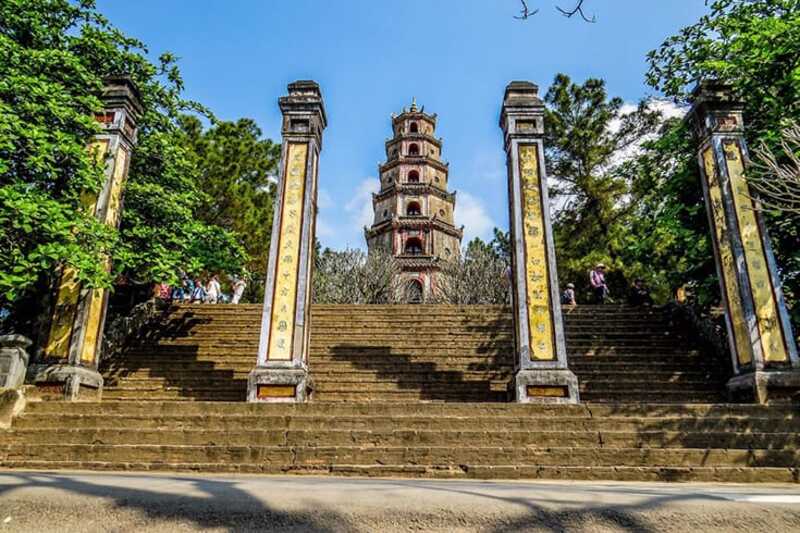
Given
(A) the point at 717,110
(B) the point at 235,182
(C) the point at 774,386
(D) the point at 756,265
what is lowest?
(C) the point at 774,386

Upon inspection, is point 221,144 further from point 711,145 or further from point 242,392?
point 711,145

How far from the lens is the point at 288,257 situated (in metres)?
7.41

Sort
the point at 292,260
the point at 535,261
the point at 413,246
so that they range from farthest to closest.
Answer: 1. the point at 413,246
2. the point at 292,260
3. the point at 535,261

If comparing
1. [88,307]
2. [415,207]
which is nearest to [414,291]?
[415,207]

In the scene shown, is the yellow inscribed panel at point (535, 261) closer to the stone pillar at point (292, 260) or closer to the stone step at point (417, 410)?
the stone step at point (417, 410)

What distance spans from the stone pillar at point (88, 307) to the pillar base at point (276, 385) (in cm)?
207

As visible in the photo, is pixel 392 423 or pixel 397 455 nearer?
pixel 397 455

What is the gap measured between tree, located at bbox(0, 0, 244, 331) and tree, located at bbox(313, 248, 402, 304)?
39.6 ft

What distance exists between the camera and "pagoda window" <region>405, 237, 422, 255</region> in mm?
27469

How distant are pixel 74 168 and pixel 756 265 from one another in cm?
917

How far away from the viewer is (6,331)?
8.32 meters

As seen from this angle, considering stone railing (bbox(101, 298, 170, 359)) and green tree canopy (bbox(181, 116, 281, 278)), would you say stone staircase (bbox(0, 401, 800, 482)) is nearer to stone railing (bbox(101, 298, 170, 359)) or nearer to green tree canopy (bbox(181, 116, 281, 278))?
stone railing (bbox(101, 298, 170, 359))

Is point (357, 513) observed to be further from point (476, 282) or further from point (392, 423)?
point (476, 282)

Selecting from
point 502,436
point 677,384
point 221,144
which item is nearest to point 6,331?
point 502,436
